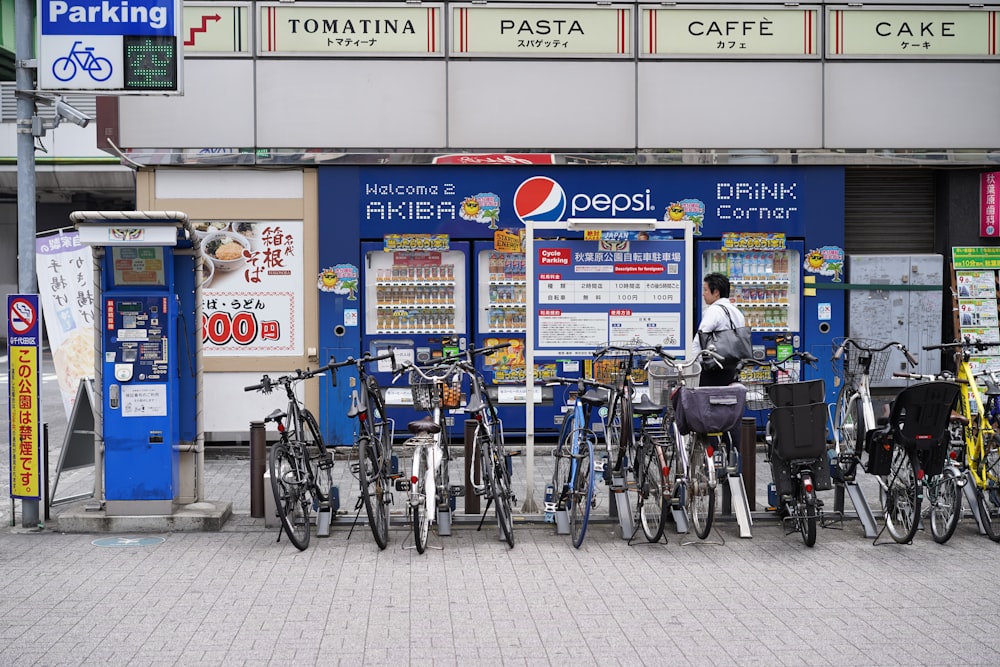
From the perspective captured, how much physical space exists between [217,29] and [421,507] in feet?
23.4

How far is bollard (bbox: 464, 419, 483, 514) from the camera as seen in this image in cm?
875

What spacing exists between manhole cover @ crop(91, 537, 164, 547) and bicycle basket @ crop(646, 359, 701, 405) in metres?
3.99

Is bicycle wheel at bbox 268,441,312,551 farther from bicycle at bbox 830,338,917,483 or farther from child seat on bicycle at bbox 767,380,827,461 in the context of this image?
bicycle at bbox 830,338,917,483

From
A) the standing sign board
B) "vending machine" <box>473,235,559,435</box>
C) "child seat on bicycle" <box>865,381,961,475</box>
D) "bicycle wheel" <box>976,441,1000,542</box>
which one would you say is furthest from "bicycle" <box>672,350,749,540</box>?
the standing sign board

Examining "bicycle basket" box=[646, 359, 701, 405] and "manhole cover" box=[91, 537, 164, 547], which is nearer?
"manhole cover" box=[91, 537, 164, 547]

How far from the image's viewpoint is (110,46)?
29.6 feet

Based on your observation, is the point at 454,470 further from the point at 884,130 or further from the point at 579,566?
the point at 884,130

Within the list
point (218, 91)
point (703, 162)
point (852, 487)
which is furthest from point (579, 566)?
point (218, 91)

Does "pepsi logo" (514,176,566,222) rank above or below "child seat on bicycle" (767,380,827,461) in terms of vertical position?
above

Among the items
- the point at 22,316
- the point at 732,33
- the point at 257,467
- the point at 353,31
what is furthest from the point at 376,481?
the point at 732,33

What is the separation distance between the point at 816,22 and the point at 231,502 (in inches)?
338

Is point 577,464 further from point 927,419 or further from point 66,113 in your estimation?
point 66,113

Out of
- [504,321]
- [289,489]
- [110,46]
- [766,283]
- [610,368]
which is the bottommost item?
[289,489]

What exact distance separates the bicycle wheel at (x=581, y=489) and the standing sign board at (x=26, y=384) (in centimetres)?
422
